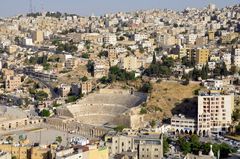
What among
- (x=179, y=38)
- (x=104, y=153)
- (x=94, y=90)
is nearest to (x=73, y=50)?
(x=179, y=38)

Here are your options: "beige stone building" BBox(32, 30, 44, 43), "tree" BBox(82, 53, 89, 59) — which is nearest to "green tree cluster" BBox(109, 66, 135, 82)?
"tree" BBox(82, 53, 89, 59)

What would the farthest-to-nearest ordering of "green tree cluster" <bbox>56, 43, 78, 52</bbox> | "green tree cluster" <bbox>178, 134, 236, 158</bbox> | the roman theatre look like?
Answer: "green tree cluster" <bbox>56, 43, 78, 52</bbox>
the roman theatre
"green tree cluster" <bbox>178, 134, 236, 158</bbox>

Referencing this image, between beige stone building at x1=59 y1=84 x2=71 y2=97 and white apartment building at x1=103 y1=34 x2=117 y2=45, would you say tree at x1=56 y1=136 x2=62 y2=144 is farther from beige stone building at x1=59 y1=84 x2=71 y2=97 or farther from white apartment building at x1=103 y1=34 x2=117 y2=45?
white apartment building at x1=103 y1=34 x2=117 y2=45

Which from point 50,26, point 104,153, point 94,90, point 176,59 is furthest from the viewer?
point 50,26


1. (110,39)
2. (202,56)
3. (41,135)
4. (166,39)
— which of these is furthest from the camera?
(110,39)

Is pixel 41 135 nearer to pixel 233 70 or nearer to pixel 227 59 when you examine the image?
pixel 233 70

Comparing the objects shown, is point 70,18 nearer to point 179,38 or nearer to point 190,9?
point 190,9

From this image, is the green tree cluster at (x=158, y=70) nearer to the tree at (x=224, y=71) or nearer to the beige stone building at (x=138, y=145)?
the tree at (x=224, y=71)

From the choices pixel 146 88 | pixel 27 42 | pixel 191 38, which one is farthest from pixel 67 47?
pixel 146 88
